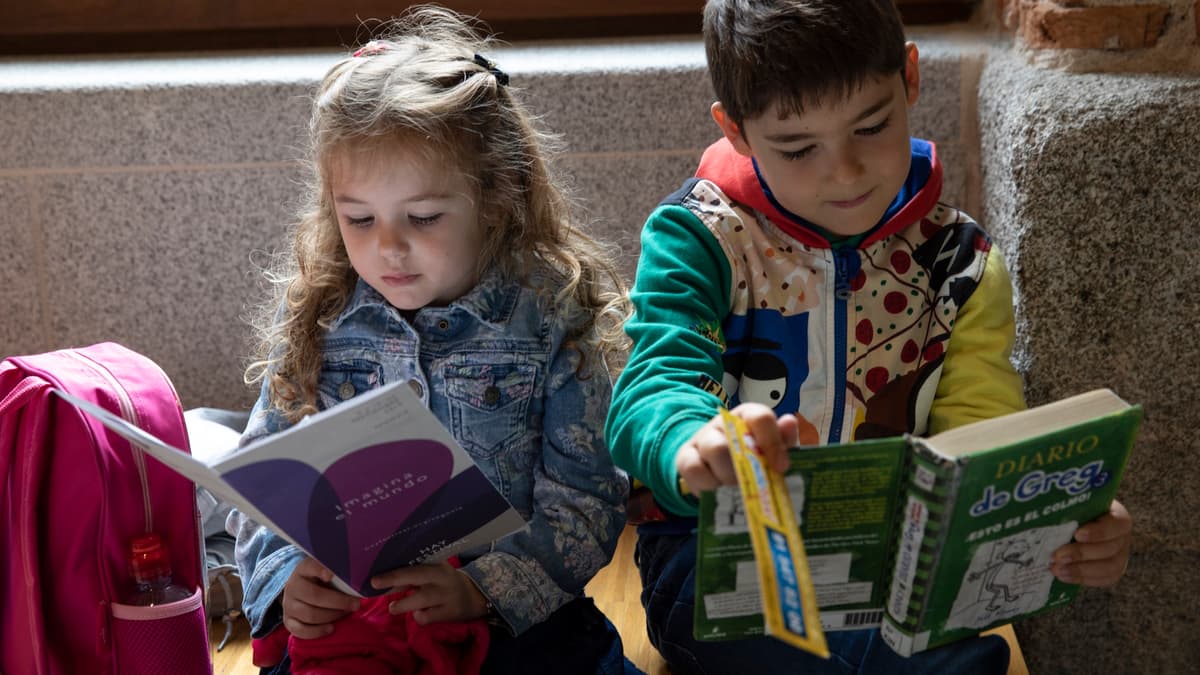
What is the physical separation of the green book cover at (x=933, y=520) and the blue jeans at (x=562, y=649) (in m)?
0.34

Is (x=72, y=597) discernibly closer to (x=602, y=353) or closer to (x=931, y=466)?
(x=602, y=353)

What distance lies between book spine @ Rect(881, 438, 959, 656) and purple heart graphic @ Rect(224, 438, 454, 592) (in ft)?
1.26

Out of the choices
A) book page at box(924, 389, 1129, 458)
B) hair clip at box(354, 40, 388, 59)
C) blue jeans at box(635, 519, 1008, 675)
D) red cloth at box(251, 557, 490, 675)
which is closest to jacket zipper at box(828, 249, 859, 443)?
blue jeans at box(635, 519, 1008, 675)

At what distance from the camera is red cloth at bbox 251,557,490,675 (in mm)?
1245

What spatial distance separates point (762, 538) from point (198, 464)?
447 mm

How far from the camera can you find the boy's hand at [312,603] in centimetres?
123

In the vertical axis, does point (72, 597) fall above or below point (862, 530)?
below

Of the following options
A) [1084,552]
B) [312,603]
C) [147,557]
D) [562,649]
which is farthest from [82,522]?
[1084,552]

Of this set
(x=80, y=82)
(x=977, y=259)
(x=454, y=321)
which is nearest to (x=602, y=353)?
(x=454, y=321)

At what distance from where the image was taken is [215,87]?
1.88m

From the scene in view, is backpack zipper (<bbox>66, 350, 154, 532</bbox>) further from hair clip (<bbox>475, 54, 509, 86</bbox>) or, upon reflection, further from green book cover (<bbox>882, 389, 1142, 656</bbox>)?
green book cover (<bbox>882, 389, 1142, 656</bbox>)

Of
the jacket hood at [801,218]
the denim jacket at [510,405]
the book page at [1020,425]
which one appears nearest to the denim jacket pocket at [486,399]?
the denim jacket at [510,405]

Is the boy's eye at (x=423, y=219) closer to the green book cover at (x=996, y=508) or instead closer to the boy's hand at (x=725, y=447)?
the boy's hand at (x=725, y=447)

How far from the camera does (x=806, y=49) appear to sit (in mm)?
1151
